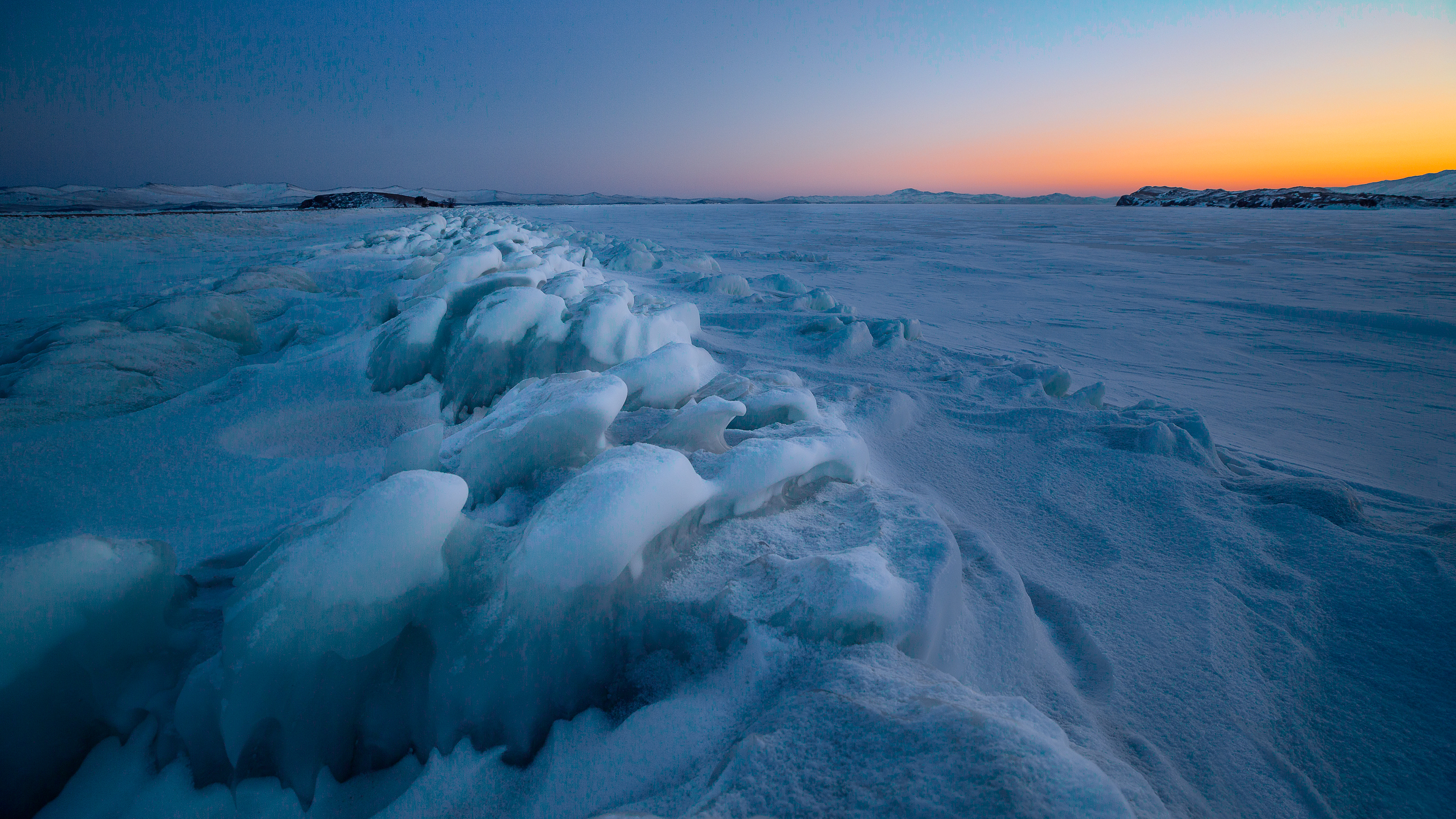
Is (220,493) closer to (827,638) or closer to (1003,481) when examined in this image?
(827,638)

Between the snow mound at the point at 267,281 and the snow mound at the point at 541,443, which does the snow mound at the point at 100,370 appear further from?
the snow mound at the point at 541,443

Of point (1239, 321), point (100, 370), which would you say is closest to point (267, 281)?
point (100, 370)

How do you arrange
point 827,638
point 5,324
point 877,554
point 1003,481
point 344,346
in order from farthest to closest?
point 5,324, point 344,346, point 1003,481, point 877,554, point 827,638

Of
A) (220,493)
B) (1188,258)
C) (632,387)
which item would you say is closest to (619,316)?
(632,387)

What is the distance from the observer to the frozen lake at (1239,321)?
2.20m

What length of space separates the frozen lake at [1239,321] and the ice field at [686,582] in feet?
0.17

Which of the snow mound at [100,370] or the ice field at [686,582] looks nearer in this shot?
the ice field at [686,582]

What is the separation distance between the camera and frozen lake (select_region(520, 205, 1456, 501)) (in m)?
2.20

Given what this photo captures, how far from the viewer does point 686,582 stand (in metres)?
1.06

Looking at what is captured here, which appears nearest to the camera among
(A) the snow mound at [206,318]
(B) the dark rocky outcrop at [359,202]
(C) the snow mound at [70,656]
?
(C) the snow mound at [70,656]

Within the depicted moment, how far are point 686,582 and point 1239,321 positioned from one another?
192 inches

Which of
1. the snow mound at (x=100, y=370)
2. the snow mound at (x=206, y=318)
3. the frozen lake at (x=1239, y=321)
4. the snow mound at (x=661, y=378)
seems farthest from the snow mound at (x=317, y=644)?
the snow mound at (x=206, y=318)

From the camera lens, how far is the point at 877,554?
1.09 metres

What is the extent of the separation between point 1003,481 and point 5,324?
5528 mm
